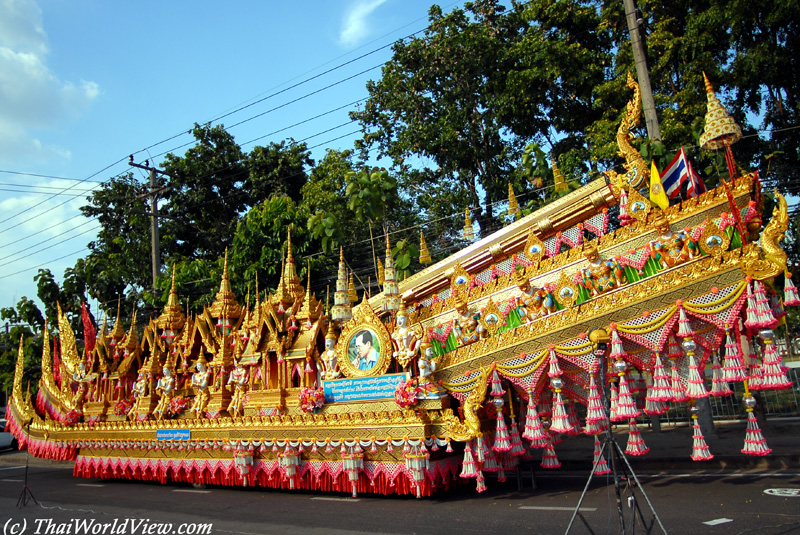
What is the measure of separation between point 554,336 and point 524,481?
2.95m

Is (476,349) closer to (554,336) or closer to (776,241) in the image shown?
(554,336)

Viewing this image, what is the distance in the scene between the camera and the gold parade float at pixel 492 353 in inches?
251

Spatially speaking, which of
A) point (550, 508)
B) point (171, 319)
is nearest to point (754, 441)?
point (550, 508)

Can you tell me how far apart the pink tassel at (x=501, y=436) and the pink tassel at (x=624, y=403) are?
144 cm

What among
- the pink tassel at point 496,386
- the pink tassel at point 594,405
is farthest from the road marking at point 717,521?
the pink tassel at point 496,386

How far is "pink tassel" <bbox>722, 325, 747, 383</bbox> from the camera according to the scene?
598 cm

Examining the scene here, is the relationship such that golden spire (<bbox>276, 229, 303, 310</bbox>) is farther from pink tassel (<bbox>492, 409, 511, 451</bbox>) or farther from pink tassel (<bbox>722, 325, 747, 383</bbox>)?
pink tassel (<bbox>722, 325, 747, 383</bbox>)

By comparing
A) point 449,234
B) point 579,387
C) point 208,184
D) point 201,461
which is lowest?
point 201,461

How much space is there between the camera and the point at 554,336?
279 inches

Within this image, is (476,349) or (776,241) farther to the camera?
(476,349)

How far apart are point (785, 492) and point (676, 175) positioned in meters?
4.01

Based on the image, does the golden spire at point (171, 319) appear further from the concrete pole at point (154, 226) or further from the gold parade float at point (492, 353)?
the concrete pole at point (154, 226)

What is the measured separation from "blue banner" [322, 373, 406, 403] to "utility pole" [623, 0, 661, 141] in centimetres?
745

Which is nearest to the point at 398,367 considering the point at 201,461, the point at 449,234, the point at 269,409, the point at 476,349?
the point at 476,349
